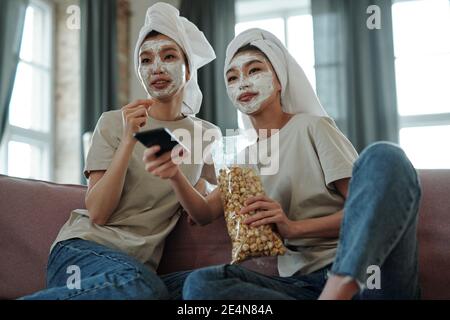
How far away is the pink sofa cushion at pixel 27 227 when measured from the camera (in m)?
1.47

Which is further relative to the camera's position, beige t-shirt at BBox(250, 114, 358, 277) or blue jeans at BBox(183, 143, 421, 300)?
beige t-shirt at BBox(250, 114, 358, 277)

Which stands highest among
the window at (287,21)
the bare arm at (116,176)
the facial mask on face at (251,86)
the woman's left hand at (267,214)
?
the window at (287,21)

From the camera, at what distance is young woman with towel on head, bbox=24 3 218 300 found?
3.67 feet

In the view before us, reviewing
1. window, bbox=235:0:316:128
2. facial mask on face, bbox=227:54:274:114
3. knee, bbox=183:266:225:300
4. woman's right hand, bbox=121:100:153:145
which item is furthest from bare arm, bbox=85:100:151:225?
window, bbox=235:0:316:128

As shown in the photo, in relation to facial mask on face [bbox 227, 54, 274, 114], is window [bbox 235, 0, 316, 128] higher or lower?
higher

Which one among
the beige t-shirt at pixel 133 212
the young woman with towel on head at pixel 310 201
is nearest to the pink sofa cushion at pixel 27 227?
the beige t-shirt at pixel 133 212

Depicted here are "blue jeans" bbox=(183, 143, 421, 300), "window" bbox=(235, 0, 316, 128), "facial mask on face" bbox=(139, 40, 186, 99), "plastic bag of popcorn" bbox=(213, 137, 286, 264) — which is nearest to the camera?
"blue jeans" bbox=(183, 143, 421, 300)

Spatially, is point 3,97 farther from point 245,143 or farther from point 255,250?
point 255,250

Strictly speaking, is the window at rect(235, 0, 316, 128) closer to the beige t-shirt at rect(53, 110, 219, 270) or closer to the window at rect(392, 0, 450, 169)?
the window at rect(392, 0, 450, 169)

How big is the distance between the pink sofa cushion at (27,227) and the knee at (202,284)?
2.15ft

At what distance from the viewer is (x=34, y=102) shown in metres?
4.11

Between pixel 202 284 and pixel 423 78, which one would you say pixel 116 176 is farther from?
pixel 423 78

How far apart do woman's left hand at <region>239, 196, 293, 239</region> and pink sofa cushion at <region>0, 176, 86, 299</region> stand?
0.60m

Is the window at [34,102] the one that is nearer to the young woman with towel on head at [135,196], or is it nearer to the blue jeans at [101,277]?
the young woman with towel on head at [135,196]
